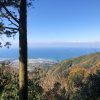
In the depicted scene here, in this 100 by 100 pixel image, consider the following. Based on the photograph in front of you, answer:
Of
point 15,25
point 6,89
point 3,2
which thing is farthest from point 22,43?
point 6,89

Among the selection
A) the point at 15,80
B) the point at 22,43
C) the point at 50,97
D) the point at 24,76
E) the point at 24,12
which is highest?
the point at 24,12

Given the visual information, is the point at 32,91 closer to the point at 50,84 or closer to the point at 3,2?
the point at 50,84

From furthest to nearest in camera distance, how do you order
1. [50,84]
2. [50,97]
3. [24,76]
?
[50,84] → [50,97] → [24,76]

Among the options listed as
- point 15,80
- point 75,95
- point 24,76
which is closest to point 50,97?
point 75,95

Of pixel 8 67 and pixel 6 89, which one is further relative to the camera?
pixel 8 67

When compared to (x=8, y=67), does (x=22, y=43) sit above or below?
above

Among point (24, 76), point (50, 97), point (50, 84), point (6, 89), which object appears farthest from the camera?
point (50, 84)
